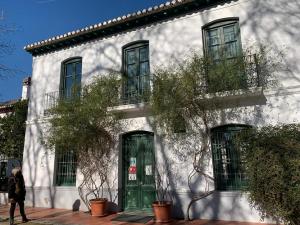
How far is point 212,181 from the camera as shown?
8.67m

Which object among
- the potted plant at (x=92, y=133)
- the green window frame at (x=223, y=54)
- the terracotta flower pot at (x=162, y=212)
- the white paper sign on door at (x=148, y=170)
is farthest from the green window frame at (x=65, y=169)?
the green window frame at (x=223, y=54)

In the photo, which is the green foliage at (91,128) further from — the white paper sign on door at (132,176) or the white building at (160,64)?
the white paper sign on door at (132,176)

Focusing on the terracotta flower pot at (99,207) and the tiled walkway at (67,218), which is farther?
the terracotta flower pot at (99,207)

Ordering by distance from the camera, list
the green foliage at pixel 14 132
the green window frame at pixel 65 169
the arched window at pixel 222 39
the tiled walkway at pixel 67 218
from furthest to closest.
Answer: the green foliage at pixel 14 132 → the green window frame at pixel 65 169 → the arched window at pixel 222 39 → the tiled walkway at pixel 67 218

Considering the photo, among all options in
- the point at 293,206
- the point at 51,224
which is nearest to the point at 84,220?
the point at 51,224

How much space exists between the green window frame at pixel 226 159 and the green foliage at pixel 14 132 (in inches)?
410

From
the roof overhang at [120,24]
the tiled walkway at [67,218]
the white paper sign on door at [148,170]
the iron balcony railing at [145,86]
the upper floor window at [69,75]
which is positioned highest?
the roof overhang at [120,24]

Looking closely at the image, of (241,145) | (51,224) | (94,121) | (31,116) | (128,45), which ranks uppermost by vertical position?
(128,45)

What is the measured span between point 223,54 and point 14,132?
37.4 feet

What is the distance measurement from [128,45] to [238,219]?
7.10 meters

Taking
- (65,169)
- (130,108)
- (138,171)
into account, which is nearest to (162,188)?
(138,171)

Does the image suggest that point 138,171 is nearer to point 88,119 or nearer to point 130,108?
point 130,108

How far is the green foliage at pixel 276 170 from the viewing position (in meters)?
6.36

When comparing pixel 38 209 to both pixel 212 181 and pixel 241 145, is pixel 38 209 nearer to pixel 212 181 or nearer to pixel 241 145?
pixel 212 181
